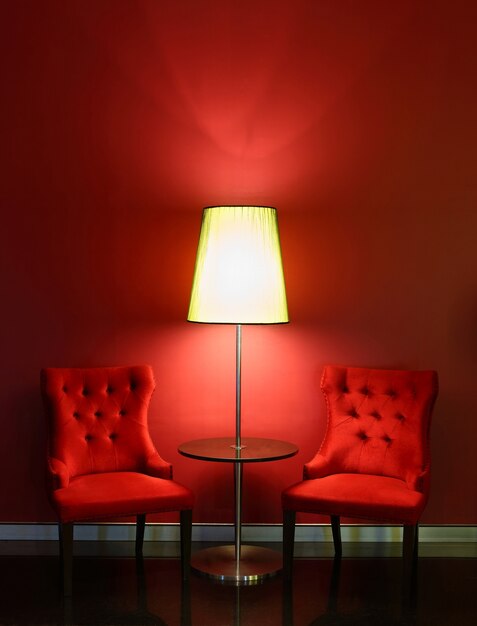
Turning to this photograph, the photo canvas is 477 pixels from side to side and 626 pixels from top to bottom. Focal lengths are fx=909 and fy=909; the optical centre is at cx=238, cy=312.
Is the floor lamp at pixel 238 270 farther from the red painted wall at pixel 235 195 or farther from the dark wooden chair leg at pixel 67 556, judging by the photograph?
the dark wooden chair leg at pixel 67 556

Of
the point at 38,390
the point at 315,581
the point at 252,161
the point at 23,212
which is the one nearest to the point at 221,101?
the point at 252,161

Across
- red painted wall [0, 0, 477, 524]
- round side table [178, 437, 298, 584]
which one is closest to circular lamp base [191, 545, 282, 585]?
round side table [178, 437, 298, 584]

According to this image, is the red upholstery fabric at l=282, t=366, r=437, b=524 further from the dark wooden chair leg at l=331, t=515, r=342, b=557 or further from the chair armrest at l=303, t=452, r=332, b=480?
the dark wooden chair leg at l=331, t=515, r=342, b=557

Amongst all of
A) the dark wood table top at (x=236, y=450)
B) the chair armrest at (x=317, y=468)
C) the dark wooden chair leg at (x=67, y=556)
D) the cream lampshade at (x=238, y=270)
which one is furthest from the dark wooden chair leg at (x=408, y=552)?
the dark wooden chair leg at (x=67, y=556)

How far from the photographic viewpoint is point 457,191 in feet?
15.5

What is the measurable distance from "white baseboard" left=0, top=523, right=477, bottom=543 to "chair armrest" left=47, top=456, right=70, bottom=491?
0.60m

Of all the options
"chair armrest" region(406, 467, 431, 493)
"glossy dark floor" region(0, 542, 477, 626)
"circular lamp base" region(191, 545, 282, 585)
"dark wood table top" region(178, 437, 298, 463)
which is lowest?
"glossy dark floor" region(0, 542, 477, 626)

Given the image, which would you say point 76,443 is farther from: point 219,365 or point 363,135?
point 363,135

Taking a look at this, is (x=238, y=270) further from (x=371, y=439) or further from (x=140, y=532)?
(x=140, y=532)

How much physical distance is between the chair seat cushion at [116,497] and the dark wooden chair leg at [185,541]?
0.07m

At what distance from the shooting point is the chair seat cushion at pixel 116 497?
3.96m

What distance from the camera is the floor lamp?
4.16 meters

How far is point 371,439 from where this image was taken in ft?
14.6

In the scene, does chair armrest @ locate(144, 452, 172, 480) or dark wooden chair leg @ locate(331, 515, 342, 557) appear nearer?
chair armrest @ locate(144, 452, 172, 480)
